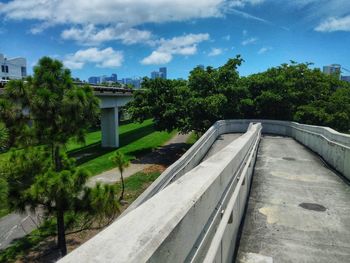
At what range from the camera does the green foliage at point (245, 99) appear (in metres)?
27.5

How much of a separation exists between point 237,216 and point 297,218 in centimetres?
151

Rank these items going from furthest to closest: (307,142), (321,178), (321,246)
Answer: (307,142) < (321,178) < (321,246)

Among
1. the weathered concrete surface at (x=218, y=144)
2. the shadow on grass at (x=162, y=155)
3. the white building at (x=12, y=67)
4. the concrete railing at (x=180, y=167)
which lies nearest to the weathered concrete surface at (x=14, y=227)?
the concrete railing at (x=180, y=167)

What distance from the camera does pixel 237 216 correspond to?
496cm

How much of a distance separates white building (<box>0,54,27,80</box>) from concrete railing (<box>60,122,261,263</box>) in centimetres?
8599

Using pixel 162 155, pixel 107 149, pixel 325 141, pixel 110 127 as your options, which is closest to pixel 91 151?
pixel 107 149

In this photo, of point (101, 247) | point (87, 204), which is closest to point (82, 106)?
point (87, 204)

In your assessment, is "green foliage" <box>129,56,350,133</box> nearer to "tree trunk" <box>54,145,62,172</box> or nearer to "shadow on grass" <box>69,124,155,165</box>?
"shadow on grass" <box>69,124,155,165</box>

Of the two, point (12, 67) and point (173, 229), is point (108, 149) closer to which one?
point (173, 229)

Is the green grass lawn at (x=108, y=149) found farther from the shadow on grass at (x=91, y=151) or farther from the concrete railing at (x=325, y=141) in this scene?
the concrete railing at (x=325, y=141)

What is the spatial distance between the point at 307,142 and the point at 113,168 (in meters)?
17.4

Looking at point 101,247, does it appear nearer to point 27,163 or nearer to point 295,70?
point 27,163

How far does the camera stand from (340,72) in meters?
36.9

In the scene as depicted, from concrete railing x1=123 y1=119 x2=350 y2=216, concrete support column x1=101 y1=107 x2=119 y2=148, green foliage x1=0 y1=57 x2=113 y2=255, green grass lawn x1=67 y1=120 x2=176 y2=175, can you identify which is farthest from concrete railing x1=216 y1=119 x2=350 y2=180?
concrete support column x1=101 y1=107 x2=119 y2=148
